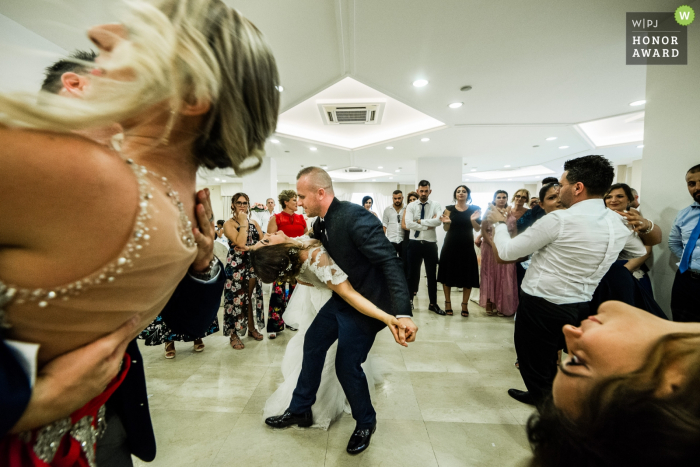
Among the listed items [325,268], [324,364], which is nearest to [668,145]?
[325,268]

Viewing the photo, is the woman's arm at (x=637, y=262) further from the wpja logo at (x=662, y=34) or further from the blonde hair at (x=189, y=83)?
the blonde hair at (x=189, y=83)

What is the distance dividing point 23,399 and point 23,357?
0.05m

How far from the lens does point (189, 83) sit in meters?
0.42

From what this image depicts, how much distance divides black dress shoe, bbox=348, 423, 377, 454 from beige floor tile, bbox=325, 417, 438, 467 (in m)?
0.03

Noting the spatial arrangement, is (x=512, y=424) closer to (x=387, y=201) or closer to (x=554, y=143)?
(x=554, y=143)

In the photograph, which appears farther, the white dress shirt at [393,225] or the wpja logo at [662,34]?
the white dress shirt at [393,225]

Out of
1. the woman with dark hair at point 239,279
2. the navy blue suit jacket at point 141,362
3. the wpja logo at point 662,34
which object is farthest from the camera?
the woman with dark hair at point 239,279

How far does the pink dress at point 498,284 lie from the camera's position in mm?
3844

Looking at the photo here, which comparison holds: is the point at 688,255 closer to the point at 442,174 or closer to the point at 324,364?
the point at 324,364

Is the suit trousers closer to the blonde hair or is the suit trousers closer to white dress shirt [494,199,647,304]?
white dress shirt [494,199,647,304]

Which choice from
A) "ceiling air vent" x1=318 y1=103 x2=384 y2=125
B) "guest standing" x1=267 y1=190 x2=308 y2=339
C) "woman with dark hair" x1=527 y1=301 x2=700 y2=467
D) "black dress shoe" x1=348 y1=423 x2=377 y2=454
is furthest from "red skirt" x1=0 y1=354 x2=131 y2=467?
"ceiling air vent" x1=318 y1=103 x2=384 y2=125

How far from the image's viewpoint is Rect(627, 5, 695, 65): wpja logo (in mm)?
2109

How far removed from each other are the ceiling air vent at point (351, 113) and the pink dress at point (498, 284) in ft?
9.89

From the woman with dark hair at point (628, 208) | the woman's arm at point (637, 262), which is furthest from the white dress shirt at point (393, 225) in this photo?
the woman's arm at point (637, 262)
